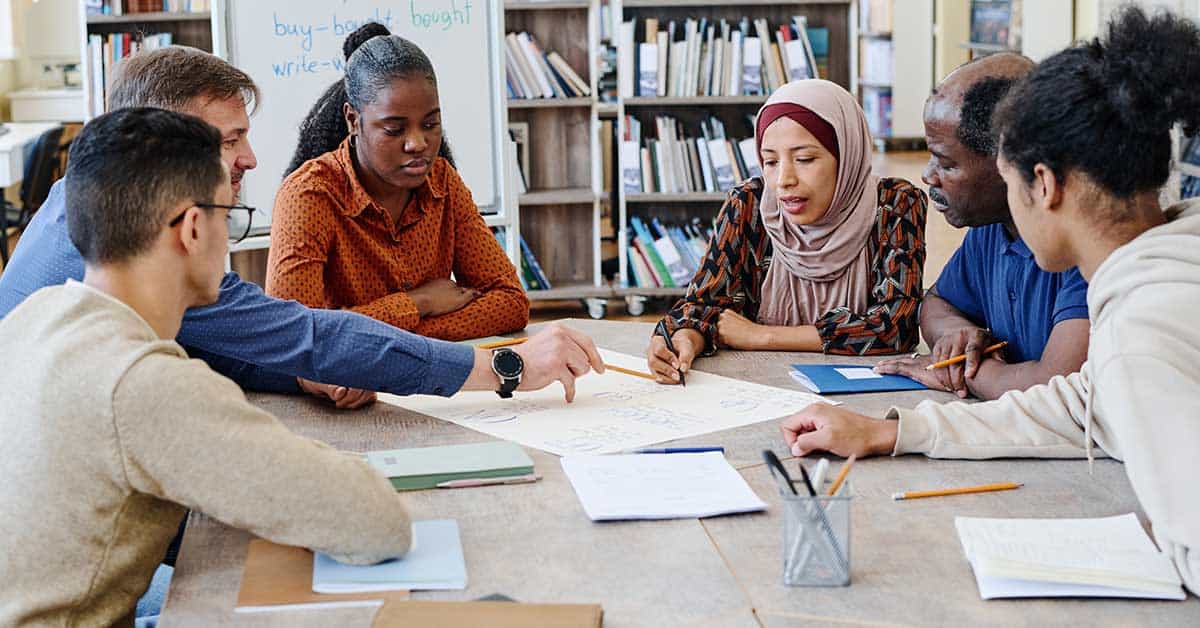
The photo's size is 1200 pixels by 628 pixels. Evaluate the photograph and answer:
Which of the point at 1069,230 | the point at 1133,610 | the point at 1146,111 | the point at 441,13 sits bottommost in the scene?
the point at 1133,610

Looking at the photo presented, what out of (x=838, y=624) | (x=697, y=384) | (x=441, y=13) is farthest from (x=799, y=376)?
(x=441, y=13)

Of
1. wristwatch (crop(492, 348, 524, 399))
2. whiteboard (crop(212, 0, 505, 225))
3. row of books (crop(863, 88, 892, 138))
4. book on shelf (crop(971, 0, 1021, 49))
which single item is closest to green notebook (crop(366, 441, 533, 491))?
wristwatch (crop(492, 348, 524, 399))

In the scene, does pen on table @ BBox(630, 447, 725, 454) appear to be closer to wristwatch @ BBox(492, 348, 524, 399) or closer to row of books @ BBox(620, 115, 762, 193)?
wristwatch @ BBox(492, 348, 524, 399)

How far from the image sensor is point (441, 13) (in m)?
4.44

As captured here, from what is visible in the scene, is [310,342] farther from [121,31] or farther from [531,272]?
[121,31]

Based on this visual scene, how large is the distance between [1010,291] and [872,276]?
350 millimetres

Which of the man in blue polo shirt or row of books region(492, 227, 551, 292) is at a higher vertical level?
the man in blue polo shirt

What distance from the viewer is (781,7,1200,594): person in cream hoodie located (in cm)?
127

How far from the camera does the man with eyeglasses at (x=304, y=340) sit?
1956 millimetres

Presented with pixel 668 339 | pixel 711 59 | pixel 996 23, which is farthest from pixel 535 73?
pixel 996 23

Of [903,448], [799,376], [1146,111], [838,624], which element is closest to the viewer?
[838,624]

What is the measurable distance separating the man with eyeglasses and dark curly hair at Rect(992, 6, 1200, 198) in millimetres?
845

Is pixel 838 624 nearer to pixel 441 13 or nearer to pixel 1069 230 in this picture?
pixel 1069 230

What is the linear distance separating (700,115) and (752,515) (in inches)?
177
